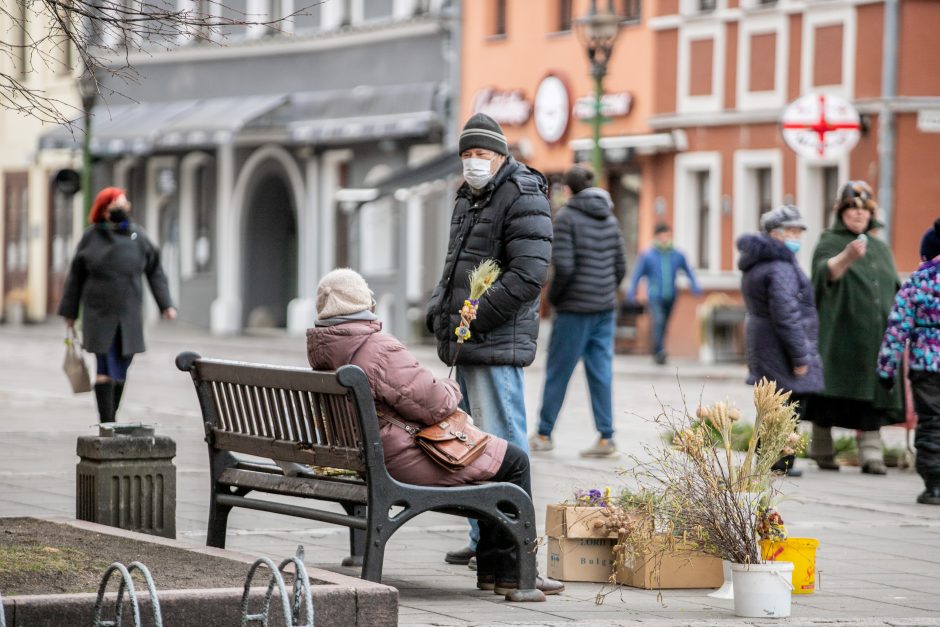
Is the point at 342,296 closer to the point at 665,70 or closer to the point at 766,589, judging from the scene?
the point at 766,589

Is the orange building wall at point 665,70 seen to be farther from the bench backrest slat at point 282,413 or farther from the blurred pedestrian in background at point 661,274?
the bench backrest slat at point 282,413

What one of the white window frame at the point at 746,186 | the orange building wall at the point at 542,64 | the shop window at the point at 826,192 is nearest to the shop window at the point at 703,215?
the white window frame at the point at 746,186

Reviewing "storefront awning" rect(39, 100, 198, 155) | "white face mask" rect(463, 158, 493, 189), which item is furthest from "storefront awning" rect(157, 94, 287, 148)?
"white face mask" rect(463, 158, 493, 189)

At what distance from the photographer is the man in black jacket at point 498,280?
377 inches

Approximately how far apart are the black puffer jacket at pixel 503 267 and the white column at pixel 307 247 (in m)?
32.6

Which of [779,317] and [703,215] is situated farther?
[703,215]

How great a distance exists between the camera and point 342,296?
860 centimetres

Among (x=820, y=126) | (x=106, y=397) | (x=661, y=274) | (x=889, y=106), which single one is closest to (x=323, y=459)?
(x=106, y=397)

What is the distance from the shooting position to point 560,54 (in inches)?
1458

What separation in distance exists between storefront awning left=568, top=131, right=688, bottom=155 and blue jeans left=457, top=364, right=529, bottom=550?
81.1ft

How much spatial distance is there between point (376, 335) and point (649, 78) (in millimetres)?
26906

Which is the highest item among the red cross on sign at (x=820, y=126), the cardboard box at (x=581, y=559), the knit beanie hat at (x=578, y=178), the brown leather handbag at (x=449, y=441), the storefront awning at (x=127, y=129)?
the storefront awning at (x=127, y=129)

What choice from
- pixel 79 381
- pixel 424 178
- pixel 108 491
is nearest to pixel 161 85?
A: pixel 424 178

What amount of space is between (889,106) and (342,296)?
22009 mm
